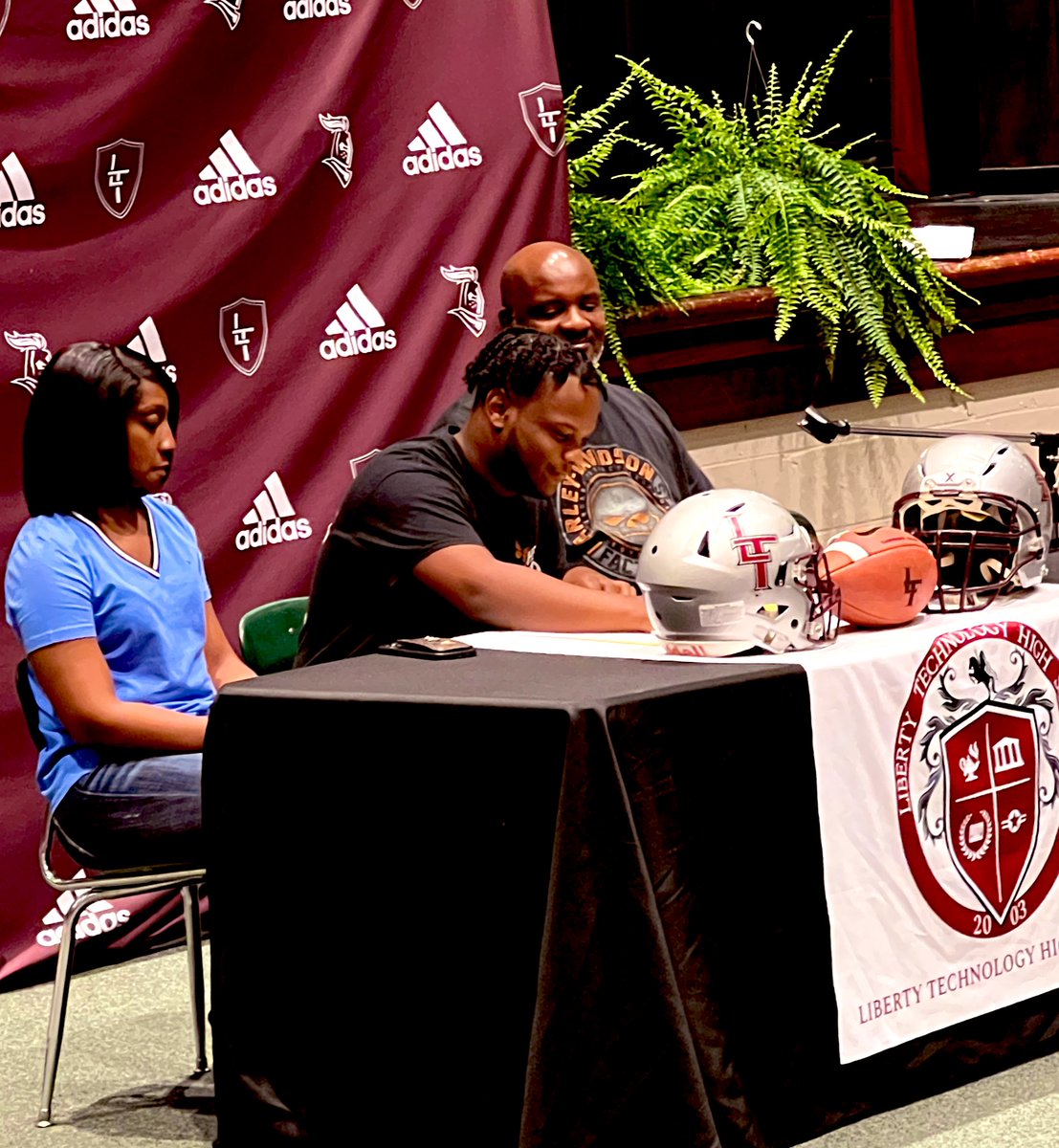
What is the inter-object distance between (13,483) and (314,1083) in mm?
1649

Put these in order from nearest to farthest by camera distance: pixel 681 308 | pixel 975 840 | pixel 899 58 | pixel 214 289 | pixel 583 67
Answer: pixel 975 840 → pixel 214 289 → pixel 681 308 → pixel 583 67 → pixel 899 58

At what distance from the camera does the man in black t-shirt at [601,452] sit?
Answer: 367 centimetres

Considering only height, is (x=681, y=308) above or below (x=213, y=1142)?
above

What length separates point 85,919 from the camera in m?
3.96

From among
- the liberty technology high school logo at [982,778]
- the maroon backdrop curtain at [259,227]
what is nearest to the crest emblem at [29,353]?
the maroon backdrop curtain at [259,227]

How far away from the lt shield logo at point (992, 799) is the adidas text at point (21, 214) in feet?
6.93

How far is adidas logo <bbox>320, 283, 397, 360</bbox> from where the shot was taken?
423 cm

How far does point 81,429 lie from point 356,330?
1.25 m

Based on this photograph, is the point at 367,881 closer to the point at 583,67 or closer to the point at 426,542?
the point at 426,542

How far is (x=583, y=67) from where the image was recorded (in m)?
8.94

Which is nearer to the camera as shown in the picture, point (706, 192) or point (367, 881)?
point (367, 881)

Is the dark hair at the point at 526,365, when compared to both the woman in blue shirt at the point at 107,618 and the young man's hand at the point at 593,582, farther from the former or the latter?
the woman in blue shirt at the point at 107,618

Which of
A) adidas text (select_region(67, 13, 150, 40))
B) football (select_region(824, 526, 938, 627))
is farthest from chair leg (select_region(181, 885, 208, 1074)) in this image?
adidas text (select_region(67, 13, 150, 40))

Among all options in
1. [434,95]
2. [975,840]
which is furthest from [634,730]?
[434,95]
